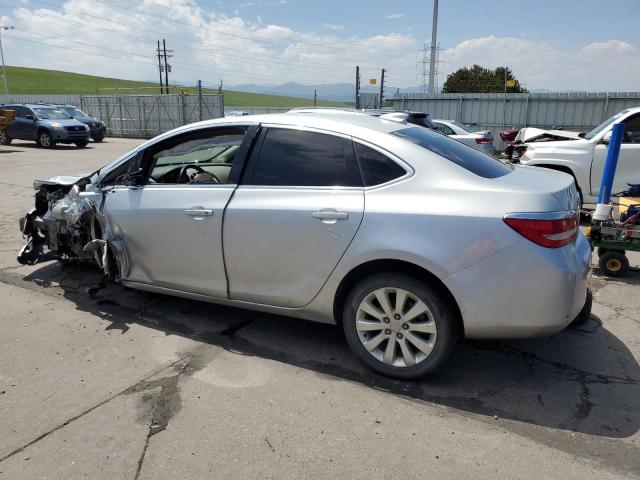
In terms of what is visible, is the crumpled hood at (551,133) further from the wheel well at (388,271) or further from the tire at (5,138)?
the tire at (5,138)

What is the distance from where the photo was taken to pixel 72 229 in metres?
4.69

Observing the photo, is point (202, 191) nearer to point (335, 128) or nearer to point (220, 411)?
point (335, 128)

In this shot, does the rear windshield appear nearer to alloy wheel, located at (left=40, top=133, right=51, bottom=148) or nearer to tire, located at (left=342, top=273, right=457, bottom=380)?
tire, located at (left=342, top=273, right=457, bottom=380)

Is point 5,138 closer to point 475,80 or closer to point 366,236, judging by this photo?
point 366,236

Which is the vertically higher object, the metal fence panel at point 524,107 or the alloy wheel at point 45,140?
the metal fence panel at point 524,107

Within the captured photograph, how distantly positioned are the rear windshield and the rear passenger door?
1.65ft

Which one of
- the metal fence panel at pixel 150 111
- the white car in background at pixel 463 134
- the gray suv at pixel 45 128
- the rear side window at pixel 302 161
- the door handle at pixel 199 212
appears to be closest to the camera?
the rear side window at pixel 302 161

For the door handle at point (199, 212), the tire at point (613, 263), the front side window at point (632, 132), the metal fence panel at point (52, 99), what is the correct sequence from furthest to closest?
the metal fence panel at point (52, 99)
the front side window at point (632, 132)
the tire at point (613, 263)
the door handle at point (199, 212)

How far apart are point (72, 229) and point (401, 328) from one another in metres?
3.23

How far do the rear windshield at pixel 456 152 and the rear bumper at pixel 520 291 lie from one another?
26.4 inches

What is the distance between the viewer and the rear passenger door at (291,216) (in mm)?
3279

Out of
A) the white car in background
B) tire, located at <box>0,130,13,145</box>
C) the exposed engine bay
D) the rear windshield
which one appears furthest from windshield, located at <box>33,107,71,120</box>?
the rear windshield

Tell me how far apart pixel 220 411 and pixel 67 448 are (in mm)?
812

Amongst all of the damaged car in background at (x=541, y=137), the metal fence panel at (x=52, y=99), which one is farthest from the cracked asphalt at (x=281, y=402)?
the metal fence panel at (x=52, y=99)
